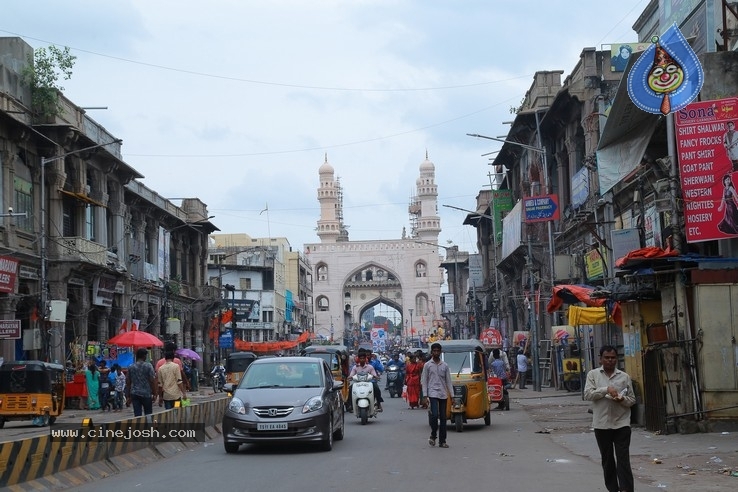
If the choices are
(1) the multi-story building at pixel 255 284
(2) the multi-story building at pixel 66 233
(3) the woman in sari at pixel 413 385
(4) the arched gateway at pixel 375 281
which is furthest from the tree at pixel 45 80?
(4) the arched gateway at pixel 375 281

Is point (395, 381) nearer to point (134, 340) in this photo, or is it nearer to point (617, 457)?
point (134, 340)

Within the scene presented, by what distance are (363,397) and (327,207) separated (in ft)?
377

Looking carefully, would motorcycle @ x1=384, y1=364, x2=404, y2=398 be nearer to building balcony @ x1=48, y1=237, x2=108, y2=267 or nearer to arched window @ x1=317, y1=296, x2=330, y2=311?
building balcony @ x1=48, y1=237, x2=108, y2=267

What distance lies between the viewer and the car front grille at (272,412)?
13766mm

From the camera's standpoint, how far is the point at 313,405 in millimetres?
14008

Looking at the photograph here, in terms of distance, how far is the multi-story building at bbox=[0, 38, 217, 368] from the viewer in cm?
3042

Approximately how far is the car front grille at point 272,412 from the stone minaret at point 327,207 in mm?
116894

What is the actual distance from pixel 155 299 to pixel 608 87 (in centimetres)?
2607

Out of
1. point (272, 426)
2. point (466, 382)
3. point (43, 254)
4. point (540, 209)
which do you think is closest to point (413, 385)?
point (466, 382)

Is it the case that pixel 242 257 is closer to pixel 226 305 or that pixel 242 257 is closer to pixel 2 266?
pixel 226 305

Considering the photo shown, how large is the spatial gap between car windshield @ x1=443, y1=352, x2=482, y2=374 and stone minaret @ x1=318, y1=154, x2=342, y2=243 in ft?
366

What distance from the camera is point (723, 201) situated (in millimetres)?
15898

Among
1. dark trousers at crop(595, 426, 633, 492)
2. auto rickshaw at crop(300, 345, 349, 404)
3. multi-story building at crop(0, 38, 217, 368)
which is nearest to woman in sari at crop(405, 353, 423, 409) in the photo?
auto rickshaw at crop(300, 345, 349, 404)

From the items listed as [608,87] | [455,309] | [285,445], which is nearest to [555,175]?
[608,87]
